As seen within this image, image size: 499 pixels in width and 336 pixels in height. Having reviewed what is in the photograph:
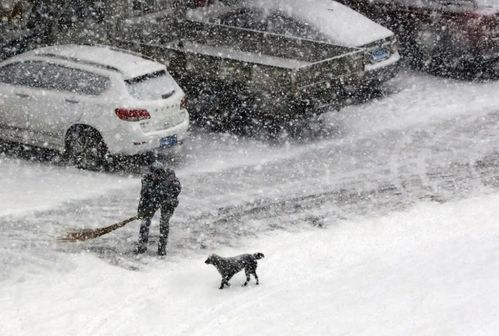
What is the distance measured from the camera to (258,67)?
14.4 m

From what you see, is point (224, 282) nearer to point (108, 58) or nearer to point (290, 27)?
point (108, 58)

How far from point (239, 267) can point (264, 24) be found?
8476 mm

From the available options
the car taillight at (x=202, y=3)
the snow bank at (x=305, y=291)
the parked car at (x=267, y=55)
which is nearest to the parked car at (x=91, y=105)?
the parked car at (x=267, y=55)

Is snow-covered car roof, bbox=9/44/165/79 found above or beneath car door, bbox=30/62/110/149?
above

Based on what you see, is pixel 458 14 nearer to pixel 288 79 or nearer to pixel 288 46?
pixel 288 46

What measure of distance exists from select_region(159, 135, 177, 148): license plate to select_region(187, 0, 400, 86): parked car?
12.1 feet

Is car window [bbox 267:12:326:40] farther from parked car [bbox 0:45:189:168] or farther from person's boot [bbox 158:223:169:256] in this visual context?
person's boot [bbox 158:223:169:256]

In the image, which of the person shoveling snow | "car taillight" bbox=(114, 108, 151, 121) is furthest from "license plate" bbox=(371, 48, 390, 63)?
the person shoveling snow

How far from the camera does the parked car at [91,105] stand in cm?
1323

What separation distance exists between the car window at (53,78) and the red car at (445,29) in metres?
7.26

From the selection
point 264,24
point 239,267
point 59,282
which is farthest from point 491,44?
point 59,282

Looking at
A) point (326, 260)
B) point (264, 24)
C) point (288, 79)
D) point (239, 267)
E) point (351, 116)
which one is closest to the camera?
point (239, 267)

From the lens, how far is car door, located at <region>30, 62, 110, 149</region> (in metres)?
13.4

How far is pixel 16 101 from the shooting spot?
543 inches
